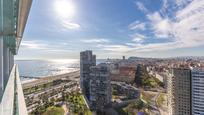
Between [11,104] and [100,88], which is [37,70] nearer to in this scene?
[100,88]

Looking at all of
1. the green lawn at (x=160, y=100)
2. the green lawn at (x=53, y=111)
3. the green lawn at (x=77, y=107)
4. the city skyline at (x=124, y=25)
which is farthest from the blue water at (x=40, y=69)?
the green lawn at (x=160, y=100)

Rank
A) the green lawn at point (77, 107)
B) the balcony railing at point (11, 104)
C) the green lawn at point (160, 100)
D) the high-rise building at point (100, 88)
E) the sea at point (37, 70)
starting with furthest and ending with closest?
the sea at point (37, 70)
the green lawn at point (160, 100)
the high-rise building at point (100, 88)
the green lawn at point (77, 107)
the balcony railing at point (11, 104)

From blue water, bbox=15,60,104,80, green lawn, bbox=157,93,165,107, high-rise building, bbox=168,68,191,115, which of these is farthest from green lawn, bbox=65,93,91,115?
blue water, bbox=15,60,104,80

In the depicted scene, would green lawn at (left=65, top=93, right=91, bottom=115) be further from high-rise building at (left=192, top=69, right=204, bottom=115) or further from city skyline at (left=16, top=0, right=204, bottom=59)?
high-rise building at (left=192, top=69, right=204, bottom=115)

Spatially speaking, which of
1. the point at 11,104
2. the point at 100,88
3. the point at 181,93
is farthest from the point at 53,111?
the point at 11,104

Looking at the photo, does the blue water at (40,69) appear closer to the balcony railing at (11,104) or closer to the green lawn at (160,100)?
the green lawn at (160,100)

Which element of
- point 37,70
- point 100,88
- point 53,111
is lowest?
point 37,70
